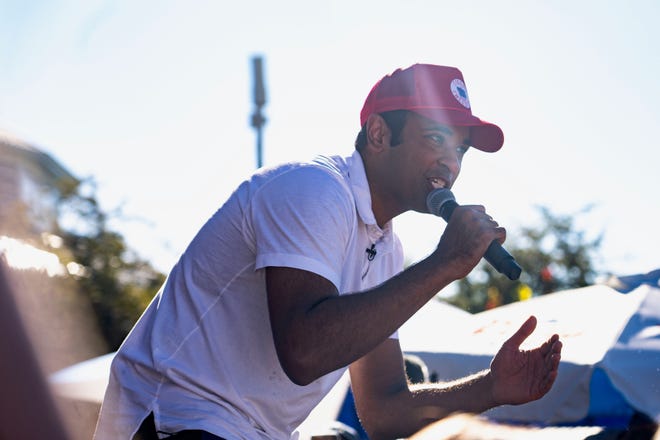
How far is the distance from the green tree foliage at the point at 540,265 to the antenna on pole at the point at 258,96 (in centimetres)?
1121

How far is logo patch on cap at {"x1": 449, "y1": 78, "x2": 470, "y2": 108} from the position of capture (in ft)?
8.99

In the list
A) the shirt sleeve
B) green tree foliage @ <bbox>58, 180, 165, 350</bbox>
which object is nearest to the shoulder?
the shirt sleeve

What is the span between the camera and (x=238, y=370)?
2.19 metres

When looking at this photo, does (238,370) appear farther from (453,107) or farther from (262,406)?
(453,107)

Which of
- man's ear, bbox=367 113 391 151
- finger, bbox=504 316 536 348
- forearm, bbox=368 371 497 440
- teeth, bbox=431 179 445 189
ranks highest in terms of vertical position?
man's ear, bbox=367 113 391 151

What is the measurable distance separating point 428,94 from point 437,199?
0.38m

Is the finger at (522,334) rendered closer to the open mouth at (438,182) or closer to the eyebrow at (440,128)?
the open mouth at (438,182)

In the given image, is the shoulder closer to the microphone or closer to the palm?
the microphone

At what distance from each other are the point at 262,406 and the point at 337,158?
2.74ft

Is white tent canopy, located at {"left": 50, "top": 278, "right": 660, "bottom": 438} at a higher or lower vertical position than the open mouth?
lower

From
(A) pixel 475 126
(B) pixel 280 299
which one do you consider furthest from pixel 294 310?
(A) pixel 475 126

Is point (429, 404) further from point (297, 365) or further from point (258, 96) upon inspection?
point (258, 96)

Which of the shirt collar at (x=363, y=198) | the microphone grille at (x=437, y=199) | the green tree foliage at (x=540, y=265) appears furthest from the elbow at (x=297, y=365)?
the green tree foliage at (x=540, y=265)

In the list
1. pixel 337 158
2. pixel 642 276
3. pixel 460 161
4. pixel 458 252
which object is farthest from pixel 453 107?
pixel 642 276
